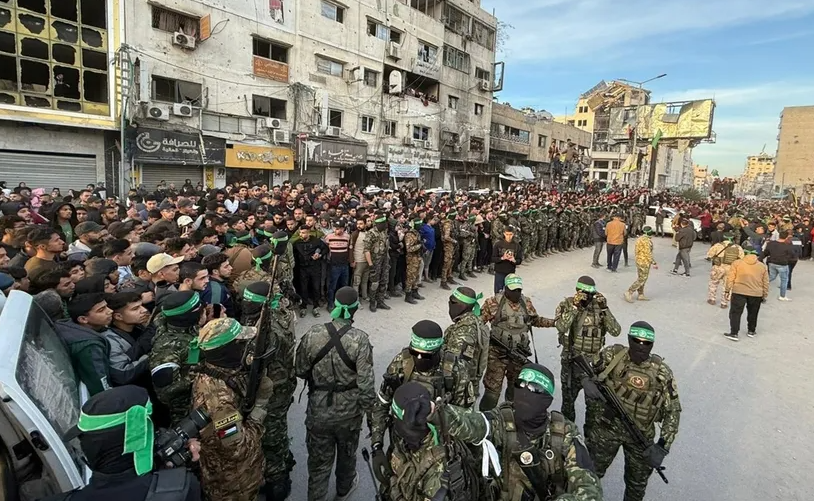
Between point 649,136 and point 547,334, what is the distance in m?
36.8

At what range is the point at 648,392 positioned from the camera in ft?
11.3

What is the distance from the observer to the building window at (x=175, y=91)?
16.7 meters

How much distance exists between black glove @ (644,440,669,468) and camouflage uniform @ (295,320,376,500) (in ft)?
7.09

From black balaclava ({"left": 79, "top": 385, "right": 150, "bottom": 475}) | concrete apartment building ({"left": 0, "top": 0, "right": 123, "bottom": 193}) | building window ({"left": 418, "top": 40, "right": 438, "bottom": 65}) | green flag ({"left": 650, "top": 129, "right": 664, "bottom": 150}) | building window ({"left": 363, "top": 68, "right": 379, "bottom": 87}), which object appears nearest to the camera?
black balaclava ({"left": 79, "top": 385, "right": 150, "bottom": 475})

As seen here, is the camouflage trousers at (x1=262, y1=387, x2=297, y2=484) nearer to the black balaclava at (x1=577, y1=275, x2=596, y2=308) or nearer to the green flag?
the black balaclava at (x1=577, y1=275, x2=596, y2=308)

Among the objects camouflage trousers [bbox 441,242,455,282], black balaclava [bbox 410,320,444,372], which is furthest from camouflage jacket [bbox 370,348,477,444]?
camouflage trousers [bbox 441,242,455,282]

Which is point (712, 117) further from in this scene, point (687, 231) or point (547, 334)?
point (547, 334)

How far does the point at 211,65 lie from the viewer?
1778cm

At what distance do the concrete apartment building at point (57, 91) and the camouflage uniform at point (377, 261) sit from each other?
42.2 ft

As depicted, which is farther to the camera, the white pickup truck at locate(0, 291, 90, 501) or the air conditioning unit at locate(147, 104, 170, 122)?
the air conditioning unit at locate(147, 104, 170, 122)

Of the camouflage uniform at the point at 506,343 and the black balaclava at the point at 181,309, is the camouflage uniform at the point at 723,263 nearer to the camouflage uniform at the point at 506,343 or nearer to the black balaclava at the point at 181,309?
the camouflage uniform at the point at 506,343

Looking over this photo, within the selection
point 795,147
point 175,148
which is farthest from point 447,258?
point 795,147

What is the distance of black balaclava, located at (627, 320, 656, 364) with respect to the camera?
11.2 feet

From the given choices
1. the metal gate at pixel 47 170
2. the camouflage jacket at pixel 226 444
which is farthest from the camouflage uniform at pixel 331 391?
the metal gate at pixel 47 170
